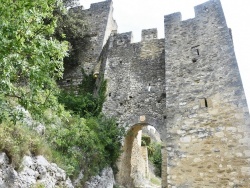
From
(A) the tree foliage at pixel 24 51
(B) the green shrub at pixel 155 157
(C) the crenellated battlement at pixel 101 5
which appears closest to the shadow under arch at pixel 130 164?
(B) the green shrub at pixel 155 157

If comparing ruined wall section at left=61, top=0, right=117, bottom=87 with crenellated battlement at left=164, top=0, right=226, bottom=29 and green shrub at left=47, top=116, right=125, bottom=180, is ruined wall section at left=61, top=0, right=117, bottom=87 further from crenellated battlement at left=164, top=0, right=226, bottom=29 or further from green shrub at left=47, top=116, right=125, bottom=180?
crenellated battlement at left=164, top=0, right=226, bottom=29

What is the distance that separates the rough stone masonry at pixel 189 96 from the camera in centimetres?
651

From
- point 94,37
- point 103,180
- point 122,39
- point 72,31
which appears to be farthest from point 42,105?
point 94,37

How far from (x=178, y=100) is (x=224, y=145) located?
6.72ft

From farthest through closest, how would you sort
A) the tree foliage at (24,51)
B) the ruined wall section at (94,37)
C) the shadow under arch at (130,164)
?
1. the ruined wall section at (94,37)
2. the shadow under arch at (130,164)
3. the tree foliage at (24,51)

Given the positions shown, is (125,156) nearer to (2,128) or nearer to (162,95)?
(162,95)

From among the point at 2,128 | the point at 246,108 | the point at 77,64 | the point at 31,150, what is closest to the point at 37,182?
the point at 31,150

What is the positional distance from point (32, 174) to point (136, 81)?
236 inches

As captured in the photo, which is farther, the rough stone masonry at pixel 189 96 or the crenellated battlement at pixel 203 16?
the crenellated battlement at pixel 203 16

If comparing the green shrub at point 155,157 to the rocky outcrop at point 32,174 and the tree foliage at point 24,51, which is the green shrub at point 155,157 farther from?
the tree foliage at point 24,51

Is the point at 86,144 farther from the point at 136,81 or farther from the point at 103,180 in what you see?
the point at 136,81

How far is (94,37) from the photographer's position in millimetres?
14523

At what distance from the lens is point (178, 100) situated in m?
8.02

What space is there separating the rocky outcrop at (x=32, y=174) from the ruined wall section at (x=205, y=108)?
2.90 m
